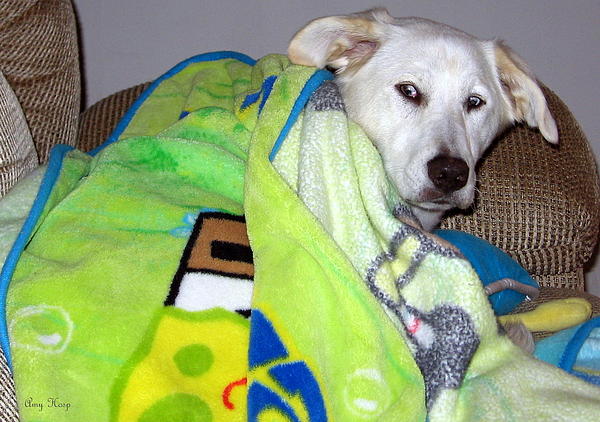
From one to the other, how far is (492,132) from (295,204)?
2.38 feet

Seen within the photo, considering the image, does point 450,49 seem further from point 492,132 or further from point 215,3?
point 215,3

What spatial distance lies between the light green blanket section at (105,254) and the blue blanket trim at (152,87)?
19 centimetres

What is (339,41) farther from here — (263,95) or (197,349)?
(197,349)

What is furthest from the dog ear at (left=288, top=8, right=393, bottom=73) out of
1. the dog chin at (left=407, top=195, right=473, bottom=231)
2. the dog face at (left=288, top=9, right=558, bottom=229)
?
the dog chin at (left=407, top=195, right=473, bottom=231)

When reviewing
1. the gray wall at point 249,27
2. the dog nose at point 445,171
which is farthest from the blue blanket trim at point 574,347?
the gray wall at point 249,27

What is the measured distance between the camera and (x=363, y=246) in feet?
3.07

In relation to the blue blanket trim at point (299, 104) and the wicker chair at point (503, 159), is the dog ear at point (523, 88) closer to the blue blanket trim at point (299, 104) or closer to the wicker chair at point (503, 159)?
the wicker chair at point (503, 159)

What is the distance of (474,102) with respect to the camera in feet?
4.59

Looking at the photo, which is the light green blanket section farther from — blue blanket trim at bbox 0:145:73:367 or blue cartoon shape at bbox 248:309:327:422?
blue cartoon shape at bbox 248:309:327:422

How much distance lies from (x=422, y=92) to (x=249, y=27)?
123 centimetres

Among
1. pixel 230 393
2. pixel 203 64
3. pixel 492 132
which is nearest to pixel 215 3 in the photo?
pixel 203 64

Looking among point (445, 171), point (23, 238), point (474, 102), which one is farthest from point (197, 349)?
point (474, 102)

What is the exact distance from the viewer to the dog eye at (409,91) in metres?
1.33

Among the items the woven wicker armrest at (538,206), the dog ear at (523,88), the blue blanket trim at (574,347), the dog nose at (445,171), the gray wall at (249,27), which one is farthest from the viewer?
the gray wall at (249,27)
